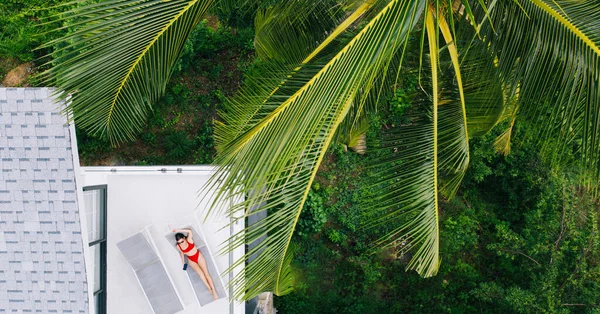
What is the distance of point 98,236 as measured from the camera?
5.97 m

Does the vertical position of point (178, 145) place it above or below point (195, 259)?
above

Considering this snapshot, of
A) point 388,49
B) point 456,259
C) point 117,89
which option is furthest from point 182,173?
point 456,259

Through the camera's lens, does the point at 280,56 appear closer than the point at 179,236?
Yes

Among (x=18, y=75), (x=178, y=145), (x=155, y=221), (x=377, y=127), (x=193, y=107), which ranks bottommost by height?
(x=155, y=221)

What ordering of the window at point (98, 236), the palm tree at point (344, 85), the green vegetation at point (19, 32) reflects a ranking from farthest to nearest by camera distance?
the green vegetation at point (19, 32) < the window at point (98, 236) < the palm tree at point (344, 85)

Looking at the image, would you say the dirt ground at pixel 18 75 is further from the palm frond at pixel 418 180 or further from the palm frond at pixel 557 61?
the palm frond at pixel 557 61

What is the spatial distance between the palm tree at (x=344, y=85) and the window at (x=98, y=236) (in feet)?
6.91

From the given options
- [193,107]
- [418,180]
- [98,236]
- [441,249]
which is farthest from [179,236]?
[441,249]

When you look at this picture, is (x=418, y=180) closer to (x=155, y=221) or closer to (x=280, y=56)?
(x=280, y=56)

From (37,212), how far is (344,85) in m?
3.90

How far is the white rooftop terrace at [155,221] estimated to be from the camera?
5.98 m

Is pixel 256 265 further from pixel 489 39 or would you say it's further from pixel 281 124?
pixel 489 39

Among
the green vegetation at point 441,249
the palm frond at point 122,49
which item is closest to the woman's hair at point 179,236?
the green vegetation at point 441,249

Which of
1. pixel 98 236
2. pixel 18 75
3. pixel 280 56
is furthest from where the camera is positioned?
pixel 18 75
